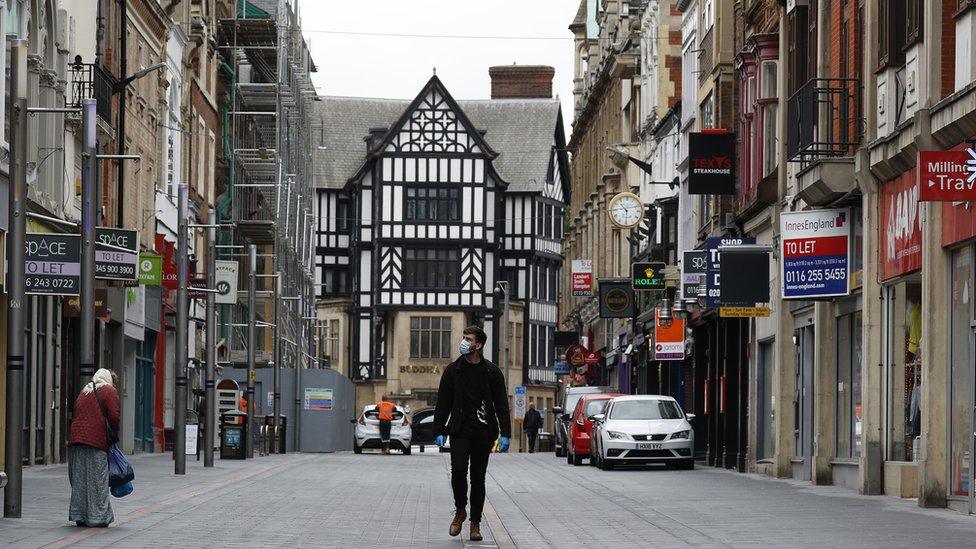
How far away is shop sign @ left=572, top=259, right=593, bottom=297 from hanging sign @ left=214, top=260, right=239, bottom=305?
897 inches

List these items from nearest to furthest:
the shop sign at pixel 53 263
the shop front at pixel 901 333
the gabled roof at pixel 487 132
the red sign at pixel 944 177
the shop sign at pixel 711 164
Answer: the red sign at pixel 944 177 < the shop sign at pixel 53 263 < the shop front at pixel 901 333 < the shop sign at pixel 711 164 < the gabled roof at pixel 487 132

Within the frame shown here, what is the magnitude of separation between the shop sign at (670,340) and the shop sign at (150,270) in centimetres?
1603

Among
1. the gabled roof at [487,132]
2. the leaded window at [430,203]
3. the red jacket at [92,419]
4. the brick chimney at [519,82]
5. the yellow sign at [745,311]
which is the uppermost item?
the brick chimney at [519,82]

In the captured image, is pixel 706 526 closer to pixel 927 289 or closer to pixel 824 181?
pixel 927 289

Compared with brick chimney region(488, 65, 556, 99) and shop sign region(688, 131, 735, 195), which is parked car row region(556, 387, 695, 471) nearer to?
shop sign region(688, 131, 735, 195)

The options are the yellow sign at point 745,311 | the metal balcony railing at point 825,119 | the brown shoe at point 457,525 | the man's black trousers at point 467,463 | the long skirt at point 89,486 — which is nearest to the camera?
the brown shoe at point 457,525

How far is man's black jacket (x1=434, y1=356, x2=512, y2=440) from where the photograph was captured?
1698cm

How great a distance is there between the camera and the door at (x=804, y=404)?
32875 millimetres

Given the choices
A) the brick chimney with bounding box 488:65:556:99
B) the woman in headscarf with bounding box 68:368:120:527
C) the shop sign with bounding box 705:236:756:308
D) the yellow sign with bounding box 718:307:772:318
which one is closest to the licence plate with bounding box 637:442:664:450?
the shop sign with bounding box 705:236:756:308

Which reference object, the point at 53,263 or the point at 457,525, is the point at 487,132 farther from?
the point at 457,525

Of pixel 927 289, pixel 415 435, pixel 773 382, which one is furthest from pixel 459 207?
pixel 927 289

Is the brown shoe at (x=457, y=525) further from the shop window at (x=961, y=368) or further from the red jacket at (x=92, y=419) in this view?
the shop window at (x=961, y=368)

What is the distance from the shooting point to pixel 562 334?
268 ft

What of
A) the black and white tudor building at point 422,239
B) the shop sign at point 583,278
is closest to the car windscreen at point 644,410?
the shop sign at point 583,278
